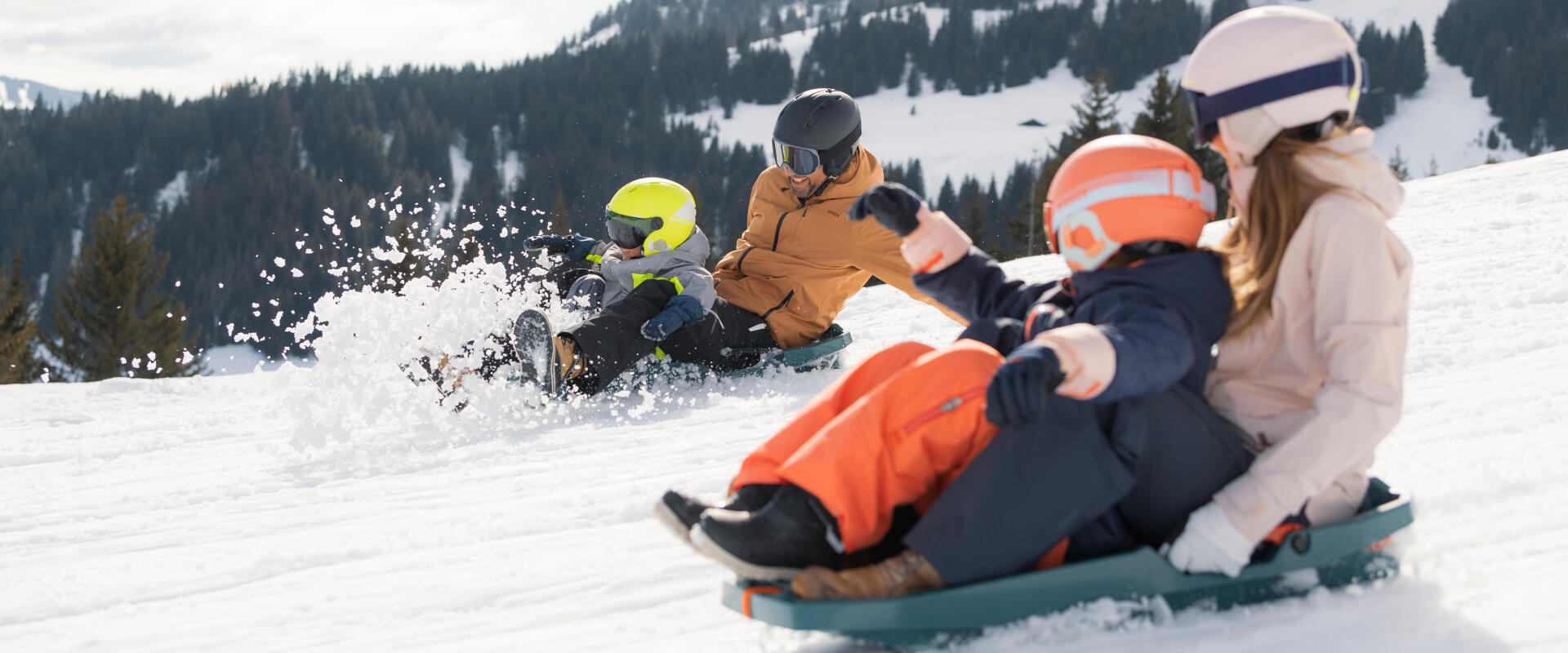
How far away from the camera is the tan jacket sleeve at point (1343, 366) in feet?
5.74

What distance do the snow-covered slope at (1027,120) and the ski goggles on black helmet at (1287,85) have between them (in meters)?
72.5

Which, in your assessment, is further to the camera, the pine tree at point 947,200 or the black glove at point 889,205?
the pine tree at point 947,200

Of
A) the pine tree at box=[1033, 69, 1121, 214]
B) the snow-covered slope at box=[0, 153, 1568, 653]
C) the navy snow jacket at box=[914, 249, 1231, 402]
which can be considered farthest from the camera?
the pine tree at box=[1033, 69, 1121, 214]

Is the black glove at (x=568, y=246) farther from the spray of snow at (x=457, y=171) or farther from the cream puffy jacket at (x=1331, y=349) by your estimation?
Answer: the spray of snow at (x=457, y=171)

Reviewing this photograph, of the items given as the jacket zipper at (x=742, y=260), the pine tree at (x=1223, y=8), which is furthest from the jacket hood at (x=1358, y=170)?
the pine tree at (x=1223, y=8)

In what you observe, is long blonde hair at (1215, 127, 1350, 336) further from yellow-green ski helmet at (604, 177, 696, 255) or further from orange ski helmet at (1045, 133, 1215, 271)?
yellow-green ski helmet at (604, 177, 696, 255)

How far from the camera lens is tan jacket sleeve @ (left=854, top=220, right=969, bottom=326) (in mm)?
4855

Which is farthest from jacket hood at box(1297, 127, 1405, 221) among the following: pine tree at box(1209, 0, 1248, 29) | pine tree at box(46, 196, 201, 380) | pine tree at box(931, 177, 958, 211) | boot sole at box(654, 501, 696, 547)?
pine tree at box(1209, 0, 1248, 29)

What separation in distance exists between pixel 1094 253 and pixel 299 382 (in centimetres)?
399

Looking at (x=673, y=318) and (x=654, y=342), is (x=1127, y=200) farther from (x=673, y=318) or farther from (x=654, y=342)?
(x=654, y=342)

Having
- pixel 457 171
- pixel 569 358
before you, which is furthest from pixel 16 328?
pixel 457 171

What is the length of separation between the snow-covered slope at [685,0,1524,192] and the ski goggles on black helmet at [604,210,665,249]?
6962cm

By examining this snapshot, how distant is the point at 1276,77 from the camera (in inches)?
77.0

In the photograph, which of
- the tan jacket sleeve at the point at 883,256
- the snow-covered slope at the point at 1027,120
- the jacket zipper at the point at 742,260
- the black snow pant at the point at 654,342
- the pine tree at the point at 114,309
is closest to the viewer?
the black snow pant at the point at 654,342
